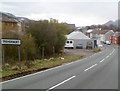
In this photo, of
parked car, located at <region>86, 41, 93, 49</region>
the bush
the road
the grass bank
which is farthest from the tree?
parked car, located at <region>86, 41, 93, 49</region>

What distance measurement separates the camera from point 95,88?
1144cm

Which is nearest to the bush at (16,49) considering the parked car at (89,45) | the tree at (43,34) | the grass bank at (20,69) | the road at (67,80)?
the grass bank at (20,69)

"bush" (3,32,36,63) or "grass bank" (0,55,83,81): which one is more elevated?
"bush" (3,32,36,63)

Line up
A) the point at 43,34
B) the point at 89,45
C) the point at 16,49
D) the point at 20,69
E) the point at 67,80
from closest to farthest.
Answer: the point at 67,80
the point at 20,69
the point at 16,49
the point at 43,34
the point at 89,45

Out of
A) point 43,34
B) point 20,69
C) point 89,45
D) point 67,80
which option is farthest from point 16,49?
point 89,45

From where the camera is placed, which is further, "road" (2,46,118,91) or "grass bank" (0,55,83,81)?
"grass bank" (0,55,83,81)

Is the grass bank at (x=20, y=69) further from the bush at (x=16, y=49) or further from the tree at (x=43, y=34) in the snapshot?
the tree at (x=43, y=34)

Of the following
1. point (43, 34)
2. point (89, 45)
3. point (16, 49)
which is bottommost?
point (89, 45)

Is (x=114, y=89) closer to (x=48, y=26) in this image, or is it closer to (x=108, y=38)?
(x=48, y=26)

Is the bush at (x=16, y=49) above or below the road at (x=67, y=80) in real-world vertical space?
above

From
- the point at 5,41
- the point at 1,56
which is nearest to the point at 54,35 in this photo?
the point at 1,56

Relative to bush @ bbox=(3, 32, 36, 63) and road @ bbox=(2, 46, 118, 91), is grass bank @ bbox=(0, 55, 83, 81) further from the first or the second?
bush @ bbox=(3, 32, 36, 63)

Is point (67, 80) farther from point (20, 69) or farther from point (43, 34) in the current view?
point (43, 34)

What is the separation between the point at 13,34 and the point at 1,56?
17.5 ft
